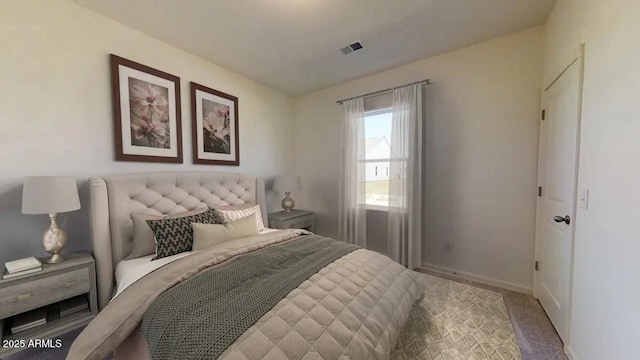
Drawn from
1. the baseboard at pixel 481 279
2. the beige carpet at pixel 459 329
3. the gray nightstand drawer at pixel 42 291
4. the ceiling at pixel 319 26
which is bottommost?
the beige carpet at pixel 459 329

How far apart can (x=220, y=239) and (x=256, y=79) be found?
7.81 feet

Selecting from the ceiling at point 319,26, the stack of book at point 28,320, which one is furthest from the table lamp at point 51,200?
the ceiling at point 319,26

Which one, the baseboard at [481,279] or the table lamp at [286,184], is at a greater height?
the table lamp at [286,184]

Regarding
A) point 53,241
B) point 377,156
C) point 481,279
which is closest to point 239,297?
point 53,241

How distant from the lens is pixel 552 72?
199 cm

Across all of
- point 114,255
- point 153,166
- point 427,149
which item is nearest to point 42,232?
point 114,255

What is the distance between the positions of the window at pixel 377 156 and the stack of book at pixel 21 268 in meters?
3.10

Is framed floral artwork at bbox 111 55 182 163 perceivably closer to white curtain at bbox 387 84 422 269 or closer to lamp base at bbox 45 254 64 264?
lamp base at bbox 45 254 64 264

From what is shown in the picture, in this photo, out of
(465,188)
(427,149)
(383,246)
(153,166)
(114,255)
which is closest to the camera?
(114,255)

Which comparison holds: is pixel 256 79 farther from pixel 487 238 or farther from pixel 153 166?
pixel 487 238

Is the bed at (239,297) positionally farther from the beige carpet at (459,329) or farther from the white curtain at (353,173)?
the white curtain at (353,173)

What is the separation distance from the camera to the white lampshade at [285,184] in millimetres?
3413

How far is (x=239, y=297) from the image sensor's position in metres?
1.18

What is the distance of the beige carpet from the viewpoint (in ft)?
5.11
